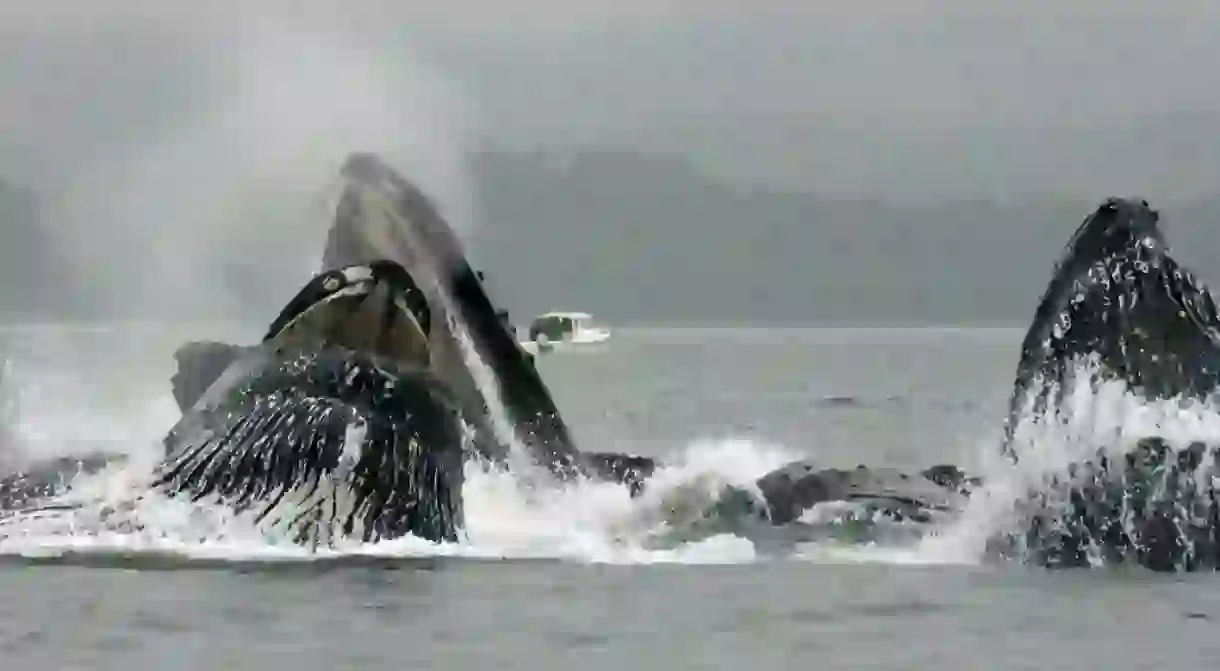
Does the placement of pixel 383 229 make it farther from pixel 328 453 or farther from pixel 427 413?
pixel 328 453

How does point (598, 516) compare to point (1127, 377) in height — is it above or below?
below

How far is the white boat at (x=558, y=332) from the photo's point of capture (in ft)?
440

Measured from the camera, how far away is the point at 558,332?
136625 millimetres

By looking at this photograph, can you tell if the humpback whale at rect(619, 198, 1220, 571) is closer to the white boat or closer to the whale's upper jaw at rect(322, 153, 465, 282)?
the whale's upper jaw at rect(322, 153, 465, 282)

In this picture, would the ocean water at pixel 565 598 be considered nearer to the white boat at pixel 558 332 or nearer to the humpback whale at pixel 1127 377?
the humpback whale at pixel 1127 377

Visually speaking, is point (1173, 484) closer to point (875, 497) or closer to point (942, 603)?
point (942, 603)

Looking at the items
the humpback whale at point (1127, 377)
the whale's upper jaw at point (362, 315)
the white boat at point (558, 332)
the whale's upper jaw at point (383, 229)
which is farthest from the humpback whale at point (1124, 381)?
the white boat at point (558, 332)

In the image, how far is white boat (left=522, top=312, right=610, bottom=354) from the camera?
440ft

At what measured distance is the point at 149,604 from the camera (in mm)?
18406

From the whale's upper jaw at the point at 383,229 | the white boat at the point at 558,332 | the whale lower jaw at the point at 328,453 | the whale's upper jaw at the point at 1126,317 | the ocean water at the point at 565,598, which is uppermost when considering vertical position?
the white boat at the point at 558,332

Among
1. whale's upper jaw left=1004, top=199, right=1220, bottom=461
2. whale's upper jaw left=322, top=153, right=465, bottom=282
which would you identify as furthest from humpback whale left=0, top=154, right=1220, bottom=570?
whale's upper jaw left=322, top=153, right=465, bottom=282

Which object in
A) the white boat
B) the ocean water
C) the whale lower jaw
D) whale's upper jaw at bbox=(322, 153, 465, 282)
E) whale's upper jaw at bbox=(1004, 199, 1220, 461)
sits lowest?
the ocean water

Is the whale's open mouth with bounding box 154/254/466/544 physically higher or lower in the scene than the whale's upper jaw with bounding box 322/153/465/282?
lower

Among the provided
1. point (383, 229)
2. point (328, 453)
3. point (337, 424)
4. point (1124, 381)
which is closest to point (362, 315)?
point (337, 424)
